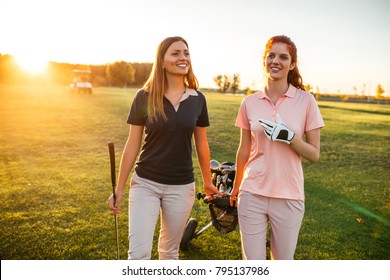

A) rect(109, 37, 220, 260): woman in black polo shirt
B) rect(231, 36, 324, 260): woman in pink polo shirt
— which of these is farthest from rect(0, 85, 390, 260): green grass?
rect(231, 36, 324, 260): woman in pink polo shirt

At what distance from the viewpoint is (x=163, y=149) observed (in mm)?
2793

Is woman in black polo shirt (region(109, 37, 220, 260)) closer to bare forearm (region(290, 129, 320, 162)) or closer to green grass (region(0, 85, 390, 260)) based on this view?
bare forearm (region(290, 129, 320, 162))

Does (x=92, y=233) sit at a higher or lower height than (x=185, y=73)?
lower

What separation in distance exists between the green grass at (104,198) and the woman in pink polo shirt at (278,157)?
1.60 m

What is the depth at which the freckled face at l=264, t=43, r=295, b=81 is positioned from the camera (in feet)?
8.59

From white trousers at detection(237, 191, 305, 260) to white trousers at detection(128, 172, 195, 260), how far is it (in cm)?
43

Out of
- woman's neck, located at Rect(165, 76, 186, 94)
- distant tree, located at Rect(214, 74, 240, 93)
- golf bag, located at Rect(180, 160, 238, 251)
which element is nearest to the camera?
woman's neck, located at Rect(165, 76, 186, 94)

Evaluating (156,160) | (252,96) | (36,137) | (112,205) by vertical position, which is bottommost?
(36,137)

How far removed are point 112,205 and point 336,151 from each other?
27.7 ft

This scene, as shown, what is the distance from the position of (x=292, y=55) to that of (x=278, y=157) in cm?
65

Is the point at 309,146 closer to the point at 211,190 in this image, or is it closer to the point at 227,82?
the point at 211,190

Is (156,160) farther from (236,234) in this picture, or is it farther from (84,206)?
(84,206)
